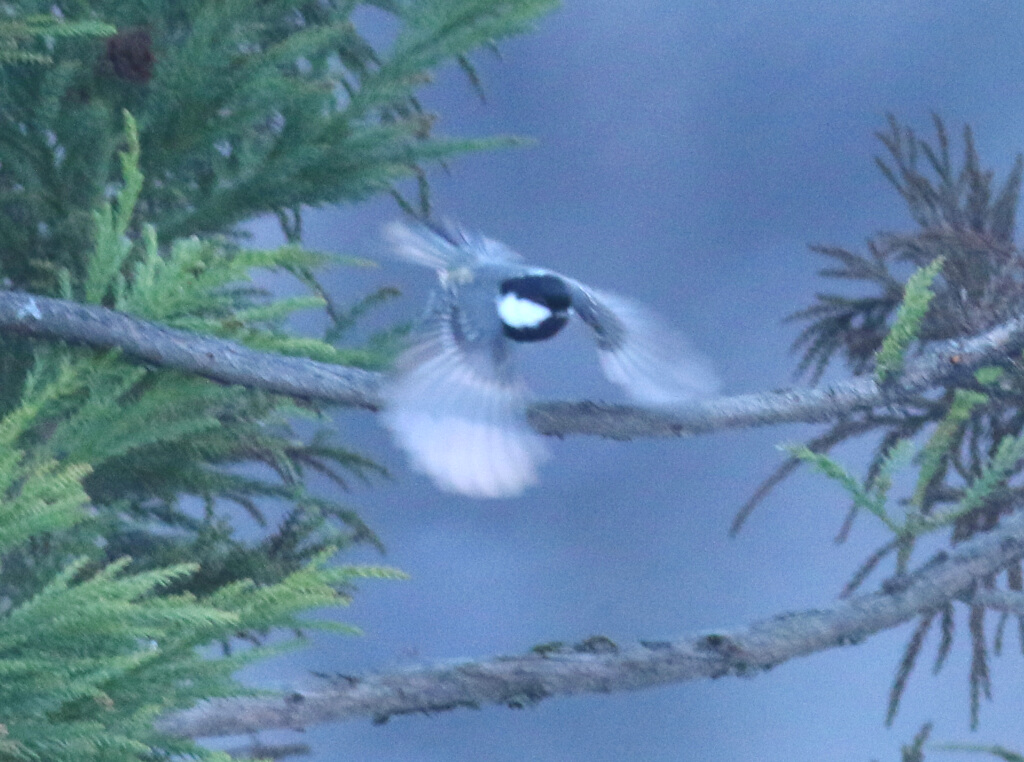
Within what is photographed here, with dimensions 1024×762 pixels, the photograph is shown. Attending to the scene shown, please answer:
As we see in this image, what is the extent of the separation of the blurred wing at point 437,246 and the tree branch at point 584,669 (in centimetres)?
49

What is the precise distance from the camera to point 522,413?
933 millimetres

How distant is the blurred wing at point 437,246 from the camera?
3.74 ft

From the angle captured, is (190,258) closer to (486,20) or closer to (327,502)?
(486,20)

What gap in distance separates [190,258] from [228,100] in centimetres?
36

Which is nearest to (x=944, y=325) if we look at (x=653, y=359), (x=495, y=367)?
(x=653, y=359)

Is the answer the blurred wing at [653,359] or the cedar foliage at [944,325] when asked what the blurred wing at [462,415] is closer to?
the blurred wing at [653,359]

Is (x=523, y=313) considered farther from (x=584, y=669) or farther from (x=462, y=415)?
(x=584, y=669)

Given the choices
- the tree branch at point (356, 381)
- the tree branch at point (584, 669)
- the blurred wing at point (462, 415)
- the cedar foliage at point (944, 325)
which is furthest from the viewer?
the cedar foliage at point (944, 325)

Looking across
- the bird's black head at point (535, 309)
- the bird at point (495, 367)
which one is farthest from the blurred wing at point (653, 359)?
the bird's black head at point (535, 309)

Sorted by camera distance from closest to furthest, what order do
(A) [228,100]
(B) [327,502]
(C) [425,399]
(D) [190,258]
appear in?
(C) [425,399], (D) [190,258], (A) [228,100], (B) [327,502]

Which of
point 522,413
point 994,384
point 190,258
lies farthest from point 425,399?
point 994,384

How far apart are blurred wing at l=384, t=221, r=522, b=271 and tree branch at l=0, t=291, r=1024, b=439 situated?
0.18 meters

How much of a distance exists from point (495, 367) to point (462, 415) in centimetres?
6

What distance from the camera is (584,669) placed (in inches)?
46.7
